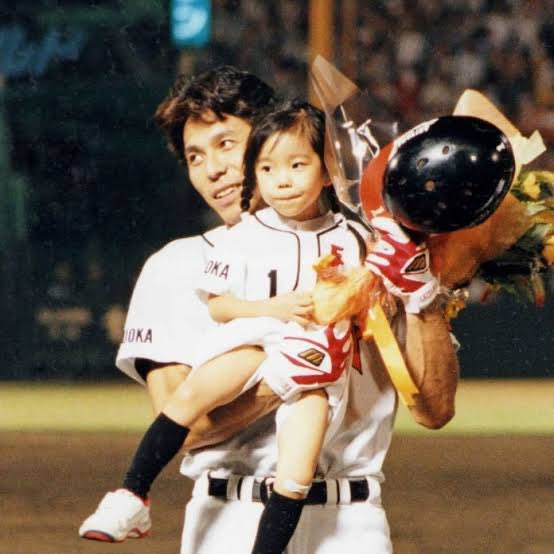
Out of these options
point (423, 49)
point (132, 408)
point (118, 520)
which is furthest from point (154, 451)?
point (423, 49)

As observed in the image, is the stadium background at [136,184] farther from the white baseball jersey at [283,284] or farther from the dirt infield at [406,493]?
the white baseball jersey at [283,284]

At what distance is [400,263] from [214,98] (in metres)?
0.83

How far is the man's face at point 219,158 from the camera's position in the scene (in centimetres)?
351

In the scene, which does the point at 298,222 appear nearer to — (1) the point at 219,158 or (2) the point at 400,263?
(1) the point at 219,158

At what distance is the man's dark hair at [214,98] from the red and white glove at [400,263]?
0.76 metres

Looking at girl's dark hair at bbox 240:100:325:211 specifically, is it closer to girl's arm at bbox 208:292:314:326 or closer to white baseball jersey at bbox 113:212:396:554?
white baseball jersey at bbox 113:212:396:554

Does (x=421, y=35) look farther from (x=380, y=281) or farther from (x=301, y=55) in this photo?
(x=380, y=281)

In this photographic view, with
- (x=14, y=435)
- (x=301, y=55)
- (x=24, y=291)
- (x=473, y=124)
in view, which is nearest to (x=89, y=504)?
(x=14, y=435)

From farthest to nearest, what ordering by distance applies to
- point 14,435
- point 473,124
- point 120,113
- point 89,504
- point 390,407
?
point 120,113 < point 14,435 < point 89,504 < point 390,407 < point 473,124

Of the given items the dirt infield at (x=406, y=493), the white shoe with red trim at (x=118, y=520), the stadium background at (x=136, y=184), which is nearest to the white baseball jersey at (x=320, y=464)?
the white shoe with red trim at (x=118, y=520)

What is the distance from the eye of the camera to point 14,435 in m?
11.1

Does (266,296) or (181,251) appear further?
(181,251)

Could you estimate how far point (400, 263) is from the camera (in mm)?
2850

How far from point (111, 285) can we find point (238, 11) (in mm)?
3614
